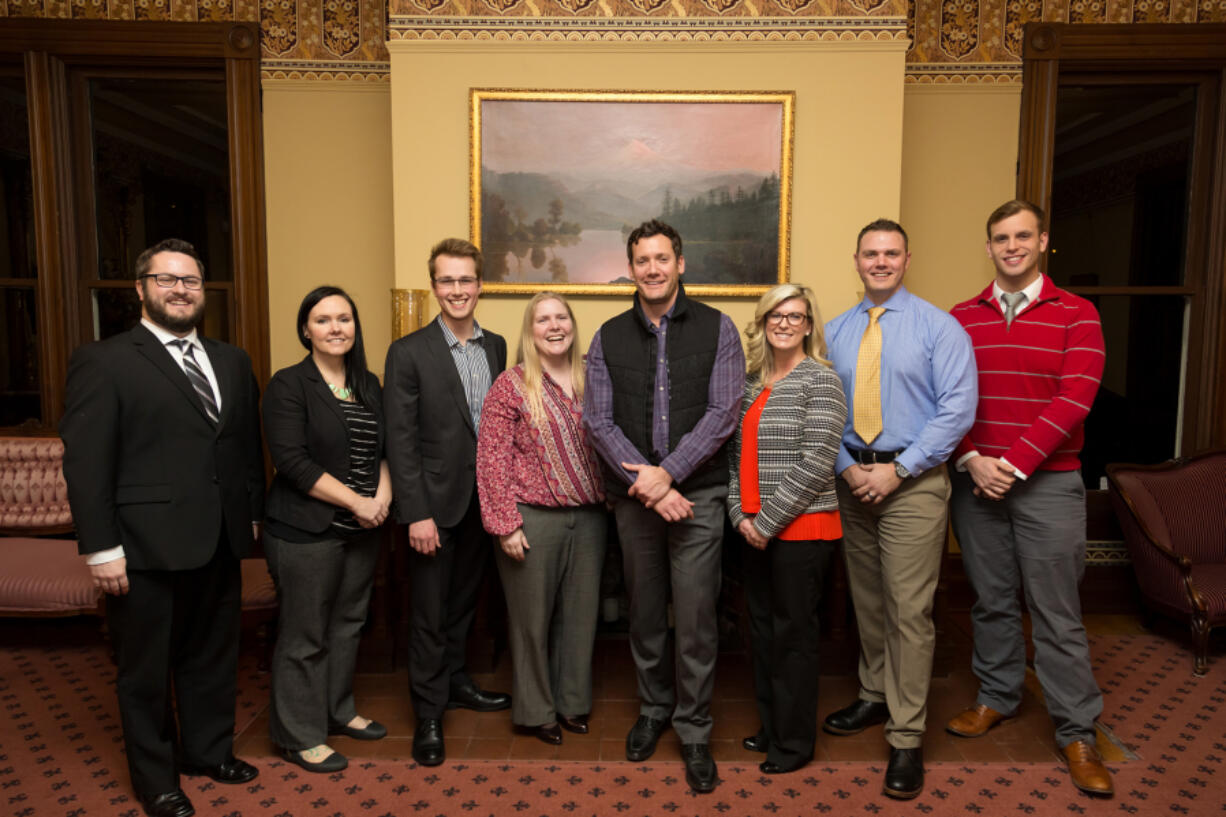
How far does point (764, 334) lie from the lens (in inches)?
103

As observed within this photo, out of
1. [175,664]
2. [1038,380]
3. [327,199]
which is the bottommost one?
[175,664]

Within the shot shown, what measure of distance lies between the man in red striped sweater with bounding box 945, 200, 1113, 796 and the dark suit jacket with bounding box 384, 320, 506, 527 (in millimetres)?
1824

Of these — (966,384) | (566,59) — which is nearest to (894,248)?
(966,384)

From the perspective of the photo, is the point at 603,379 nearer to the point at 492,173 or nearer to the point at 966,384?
the point at 966,384

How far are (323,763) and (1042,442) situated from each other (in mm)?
2722

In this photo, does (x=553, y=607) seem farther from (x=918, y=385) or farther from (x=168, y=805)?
(x=918, y=385)

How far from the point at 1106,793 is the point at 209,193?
514cm

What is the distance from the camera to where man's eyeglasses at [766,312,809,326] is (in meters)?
2.51

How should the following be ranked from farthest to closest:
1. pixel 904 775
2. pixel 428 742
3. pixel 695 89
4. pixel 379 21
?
pixel 379 21 → pixel 695 89 → pixel 428 742 → pixel 904 775

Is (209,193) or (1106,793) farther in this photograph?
(209,193)

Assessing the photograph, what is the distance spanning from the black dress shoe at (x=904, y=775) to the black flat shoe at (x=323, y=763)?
1873mm

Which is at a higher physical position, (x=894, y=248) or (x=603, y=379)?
(x=894, y=248)

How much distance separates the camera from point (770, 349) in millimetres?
2623

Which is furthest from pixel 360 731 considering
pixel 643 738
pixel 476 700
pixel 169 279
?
pixel 169 279
